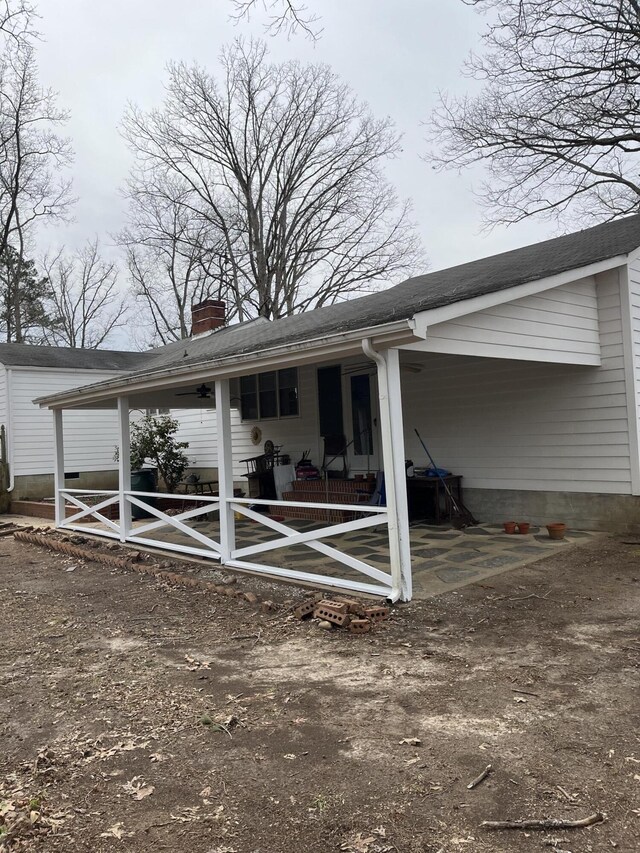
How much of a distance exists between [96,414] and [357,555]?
421 inches

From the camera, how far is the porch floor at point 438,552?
6.09 m

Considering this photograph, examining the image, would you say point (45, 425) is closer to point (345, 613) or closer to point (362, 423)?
point (362, 423)

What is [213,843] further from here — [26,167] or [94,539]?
[26,167]

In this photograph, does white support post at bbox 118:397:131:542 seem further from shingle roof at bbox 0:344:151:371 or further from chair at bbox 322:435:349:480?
shingle roof at bbox 0:344:151:371

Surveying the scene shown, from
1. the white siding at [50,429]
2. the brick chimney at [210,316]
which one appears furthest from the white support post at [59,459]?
the brick chimney at [210,316]

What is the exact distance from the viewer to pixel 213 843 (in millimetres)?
2299

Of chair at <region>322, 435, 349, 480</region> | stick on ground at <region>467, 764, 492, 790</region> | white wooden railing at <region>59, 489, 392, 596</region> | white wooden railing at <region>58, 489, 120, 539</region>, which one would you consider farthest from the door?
stick on ground at <region>467, 764, 492, 790</region>

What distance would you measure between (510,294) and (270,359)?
2313mm

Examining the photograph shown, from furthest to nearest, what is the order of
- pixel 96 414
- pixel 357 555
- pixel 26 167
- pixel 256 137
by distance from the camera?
pixel 256 137 < pixel 26 167 < pixel 96 414 < pixel 357 555

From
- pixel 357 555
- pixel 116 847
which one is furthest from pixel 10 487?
pixel 116 847

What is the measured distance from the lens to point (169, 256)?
2812 centimetres

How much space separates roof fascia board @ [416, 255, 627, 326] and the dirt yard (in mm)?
2364

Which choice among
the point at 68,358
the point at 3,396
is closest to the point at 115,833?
the point at 3,396

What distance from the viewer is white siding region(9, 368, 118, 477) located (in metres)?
14.4
